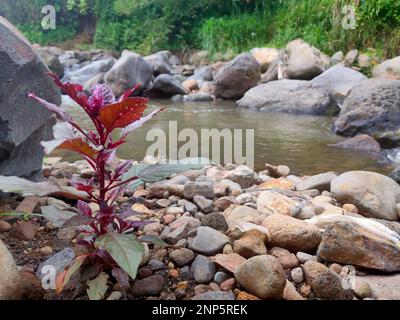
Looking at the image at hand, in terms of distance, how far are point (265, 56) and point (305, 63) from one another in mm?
1590

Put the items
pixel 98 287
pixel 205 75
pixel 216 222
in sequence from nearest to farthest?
1. pixel 98 287
2. pixel 216 222
3. pixel 205 75

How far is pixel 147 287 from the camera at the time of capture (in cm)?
122

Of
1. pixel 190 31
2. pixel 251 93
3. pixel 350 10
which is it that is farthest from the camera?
pixel 190 31

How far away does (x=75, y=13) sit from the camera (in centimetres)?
1595

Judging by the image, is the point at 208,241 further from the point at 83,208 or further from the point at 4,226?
the point at 4,226

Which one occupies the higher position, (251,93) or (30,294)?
(30,294)

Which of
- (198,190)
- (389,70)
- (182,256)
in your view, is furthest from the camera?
(389,70)

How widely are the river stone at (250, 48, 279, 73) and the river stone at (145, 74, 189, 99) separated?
6.25 ft

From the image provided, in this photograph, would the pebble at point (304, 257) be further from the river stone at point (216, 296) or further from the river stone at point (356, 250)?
the river stone at point (216, 296)

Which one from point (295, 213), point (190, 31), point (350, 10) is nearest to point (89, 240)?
point (295, 213)

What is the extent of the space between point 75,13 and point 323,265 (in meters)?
16.6

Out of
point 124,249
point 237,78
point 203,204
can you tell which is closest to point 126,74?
point 237,78

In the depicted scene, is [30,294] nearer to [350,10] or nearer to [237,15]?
[350,10]

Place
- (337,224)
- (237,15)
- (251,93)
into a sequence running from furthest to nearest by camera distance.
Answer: (237,15), (251,93), (337,224)
